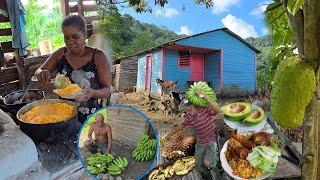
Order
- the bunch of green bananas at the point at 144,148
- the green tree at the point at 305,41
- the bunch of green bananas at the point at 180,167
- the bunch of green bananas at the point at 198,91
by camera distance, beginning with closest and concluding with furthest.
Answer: the green tree at the point at 305,41
the bunch of green bananas at the point at 144,148
the bunch of green bananas at the point at 198,91
the bunch of green bananas at the point at 180,167

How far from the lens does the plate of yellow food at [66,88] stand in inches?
53.8

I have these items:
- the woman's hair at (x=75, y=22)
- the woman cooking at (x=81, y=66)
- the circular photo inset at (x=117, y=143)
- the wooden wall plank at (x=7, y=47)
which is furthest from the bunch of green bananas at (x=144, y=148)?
the wooden wall plank at (x=7, y=47)

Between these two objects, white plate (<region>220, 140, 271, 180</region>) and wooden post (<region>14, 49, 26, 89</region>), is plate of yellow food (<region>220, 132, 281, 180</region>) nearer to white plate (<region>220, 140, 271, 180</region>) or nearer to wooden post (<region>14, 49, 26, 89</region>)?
white plate (<region>220, 140, 271, 180</region>)

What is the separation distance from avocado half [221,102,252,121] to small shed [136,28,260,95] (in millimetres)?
64

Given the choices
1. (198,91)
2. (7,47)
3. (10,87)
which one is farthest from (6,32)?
(198,91)

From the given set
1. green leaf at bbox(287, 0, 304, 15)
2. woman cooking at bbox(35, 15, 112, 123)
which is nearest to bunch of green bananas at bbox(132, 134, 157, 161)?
woman cooking at bbox(35, 15, 112, 123)

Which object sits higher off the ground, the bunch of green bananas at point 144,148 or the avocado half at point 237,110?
the avocado half at point 237,110

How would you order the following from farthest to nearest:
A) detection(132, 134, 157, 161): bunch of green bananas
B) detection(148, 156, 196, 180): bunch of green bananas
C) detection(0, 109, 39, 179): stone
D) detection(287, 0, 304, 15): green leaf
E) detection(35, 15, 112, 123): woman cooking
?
→ 1. detection(148, 156, 196, 180): bunch of green bananas
2. detection(132, 134, 157, 161): bunch of green bananas
3. detection(35, 15, 112, 123): woman cooking
4. detection(0, 109, 39, 179): stone
5. detection(287, 0, 304, 15): green leaf

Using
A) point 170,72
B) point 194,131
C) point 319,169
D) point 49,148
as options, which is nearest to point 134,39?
point 170,72

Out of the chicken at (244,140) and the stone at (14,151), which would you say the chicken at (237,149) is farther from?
the stone at (14,151)

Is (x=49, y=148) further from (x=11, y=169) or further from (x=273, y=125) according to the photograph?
(x=273, y=125)

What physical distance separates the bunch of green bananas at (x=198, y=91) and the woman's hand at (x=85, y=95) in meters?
0.38

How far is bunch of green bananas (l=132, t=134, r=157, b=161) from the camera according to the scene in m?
1.49

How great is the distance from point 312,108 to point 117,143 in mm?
→ 624
